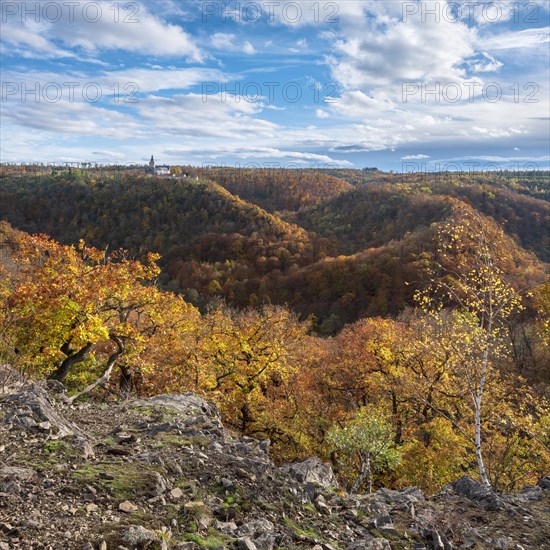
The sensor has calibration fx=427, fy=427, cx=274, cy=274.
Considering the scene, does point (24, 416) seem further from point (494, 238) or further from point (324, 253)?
point (324, 253)

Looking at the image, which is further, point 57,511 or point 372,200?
point 372,200

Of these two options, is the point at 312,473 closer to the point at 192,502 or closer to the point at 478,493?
the point at 192,502

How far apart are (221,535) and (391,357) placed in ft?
73.7

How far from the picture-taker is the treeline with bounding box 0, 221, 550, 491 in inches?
571

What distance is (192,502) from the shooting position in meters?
6.42

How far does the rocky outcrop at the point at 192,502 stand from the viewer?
547 centimetres

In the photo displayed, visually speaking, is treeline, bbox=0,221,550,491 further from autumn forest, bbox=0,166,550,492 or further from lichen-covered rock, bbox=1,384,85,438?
lichen-covered rock, bbox=1,384,85,438

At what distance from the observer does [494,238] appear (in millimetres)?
14852

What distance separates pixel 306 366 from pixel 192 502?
27.5 meters

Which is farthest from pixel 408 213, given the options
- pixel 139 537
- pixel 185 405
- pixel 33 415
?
pixel 139 537

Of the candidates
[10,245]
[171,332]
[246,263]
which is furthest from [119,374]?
[246,263]

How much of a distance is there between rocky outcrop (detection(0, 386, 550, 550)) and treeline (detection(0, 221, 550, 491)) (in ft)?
12.6

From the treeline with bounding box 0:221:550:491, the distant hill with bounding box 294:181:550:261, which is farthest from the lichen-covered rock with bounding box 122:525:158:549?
the distant hill with bounding box 294:181:550:261

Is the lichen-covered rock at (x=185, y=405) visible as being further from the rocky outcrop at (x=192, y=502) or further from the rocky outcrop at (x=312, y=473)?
the rocky outcrop at (x=312, y=473)
